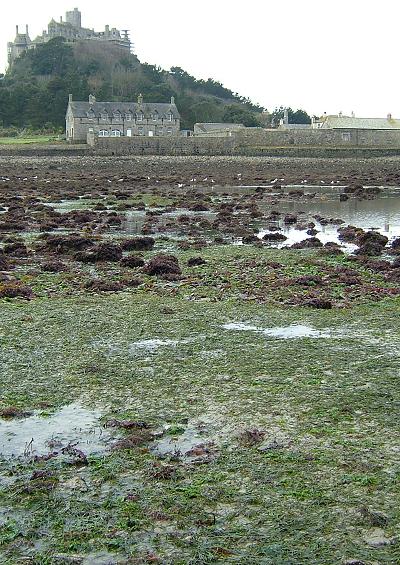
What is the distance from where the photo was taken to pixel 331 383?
343 inches

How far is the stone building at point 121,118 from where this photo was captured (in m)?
94.9

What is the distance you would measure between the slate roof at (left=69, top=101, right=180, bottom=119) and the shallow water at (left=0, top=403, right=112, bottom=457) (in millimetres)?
89871

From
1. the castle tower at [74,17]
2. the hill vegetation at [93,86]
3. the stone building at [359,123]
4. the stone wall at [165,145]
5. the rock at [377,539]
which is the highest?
the castle tower at [74,17]

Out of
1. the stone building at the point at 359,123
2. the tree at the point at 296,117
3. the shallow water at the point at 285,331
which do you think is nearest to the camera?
the shallow water at the point at 285,331

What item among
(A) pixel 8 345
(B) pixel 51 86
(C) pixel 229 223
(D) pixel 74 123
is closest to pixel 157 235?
(C) pixel 229 223

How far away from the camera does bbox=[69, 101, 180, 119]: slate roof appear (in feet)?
314

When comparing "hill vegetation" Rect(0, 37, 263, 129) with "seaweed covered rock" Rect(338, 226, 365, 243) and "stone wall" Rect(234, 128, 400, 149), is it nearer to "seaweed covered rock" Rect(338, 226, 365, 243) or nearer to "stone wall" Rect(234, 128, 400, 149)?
"stone wall" Rect(234, 128, 400, 149)

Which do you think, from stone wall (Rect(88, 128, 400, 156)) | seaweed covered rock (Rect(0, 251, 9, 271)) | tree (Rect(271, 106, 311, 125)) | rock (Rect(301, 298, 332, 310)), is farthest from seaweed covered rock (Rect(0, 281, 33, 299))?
tree (Rect(271, 106, 311, 125))

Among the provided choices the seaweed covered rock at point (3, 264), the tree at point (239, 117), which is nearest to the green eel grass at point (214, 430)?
the seaweed covered rock at point (3, 264)

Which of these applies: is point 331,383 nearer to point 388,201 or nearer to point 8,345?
point 8,345

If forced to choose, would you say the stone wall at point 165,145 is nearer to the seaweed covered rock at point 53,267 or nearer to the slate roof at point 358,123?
the slate roof at point 358,123

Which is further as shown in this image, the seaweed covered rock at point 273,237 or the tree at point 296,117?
the tree at point 296,117

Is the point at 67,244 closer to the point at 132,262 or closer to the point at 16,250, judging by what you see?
the point at 16,250

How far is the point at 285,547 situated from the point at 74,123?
91820mm
